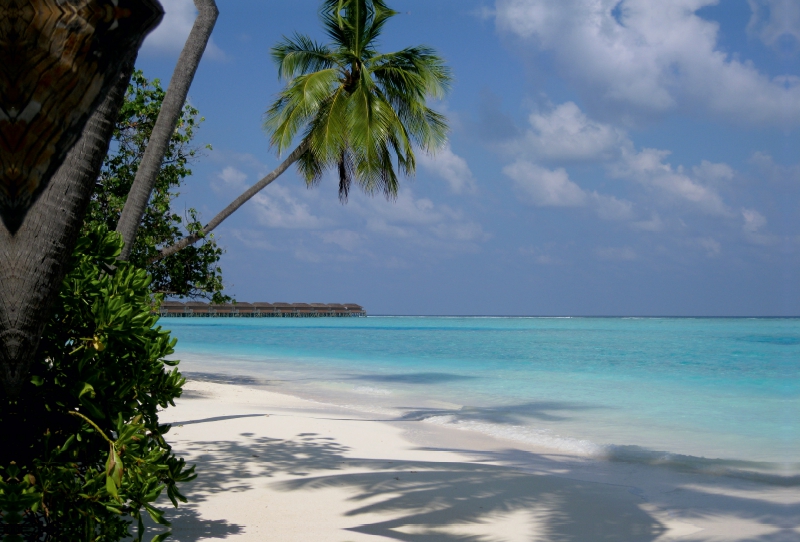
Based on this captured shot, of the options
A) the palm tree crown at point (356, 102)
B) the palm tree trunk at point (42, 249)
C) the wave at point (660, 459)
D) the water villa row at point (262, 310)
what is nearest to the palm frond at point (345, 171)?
the palm tree crown at point (356, 102)

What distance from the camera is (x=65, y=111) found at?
1033 millimetres

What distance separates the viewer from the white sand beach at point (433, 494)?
178 inches

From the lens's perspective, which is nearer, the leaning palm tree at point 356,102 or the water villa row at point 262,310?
the leaning palm tree at point 356,102

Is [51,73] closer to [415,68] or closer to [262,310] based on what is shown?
[415,68]

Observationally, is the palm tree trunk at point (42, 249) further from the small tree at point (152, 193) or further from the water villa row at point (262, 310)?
the water villa row at point (262, 310)

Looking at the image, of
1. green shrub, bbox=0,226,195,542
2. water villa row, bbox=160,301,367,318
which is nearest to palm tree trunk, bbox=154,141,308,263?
green shrub, bbox=0,226,195,542

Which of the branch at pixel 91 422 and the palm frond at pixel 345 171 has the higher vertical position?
the palm frond at pixel 345 171

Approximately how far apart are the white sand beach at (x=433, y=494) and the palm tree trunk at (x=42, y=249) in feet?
8.06

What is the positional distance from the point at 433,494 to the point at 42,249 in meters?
3.90

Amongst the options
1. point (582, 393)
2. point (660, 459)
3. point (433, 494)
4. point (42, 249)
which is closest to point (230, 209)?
Result: point (433, 494)

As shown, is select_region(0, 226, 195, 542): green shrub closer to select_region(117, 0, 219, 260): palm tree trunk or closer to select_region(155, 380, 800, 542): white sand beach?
select_region(155, 380, 800, 542): white sand beach

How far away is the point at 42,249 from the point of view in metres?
2.10

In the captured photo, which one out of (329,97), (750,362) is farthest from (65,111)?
(750,362)

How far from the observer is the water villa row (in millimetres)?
85000
